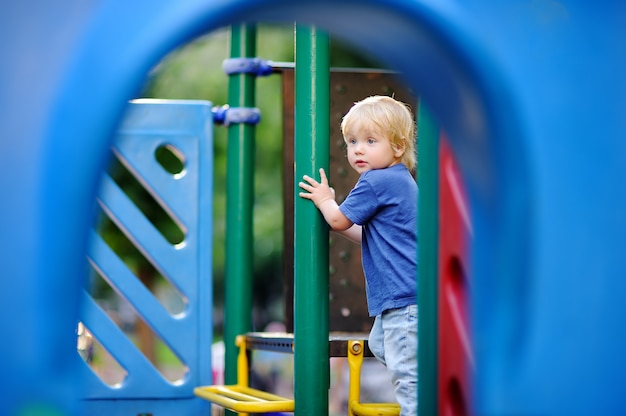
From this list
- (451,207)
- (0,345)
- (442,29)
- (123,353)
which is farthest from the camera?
(123,353)

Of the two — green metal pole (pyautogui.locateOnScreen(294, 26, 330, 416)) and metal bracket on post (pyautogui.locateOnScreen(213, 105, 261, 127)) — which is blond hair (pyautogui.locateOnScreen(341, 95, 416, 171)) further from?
metal bracket on post (pyautogui.locateOnScreen(213, 105, 261, 127))

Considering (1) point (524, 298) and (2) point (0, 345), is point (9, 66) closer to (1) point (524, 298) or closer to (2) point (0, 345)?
(2) point (0, 345)

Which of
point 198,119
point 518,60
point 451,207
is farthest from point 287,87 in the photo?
point 518,60

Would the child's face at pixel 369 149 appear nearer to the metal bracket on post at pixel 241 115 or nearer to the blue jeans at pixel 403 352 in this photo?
the blue jeans at pixel 403 352

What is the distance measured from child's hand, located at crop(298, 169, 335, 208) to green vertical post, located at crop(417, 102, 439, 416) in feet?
1.50

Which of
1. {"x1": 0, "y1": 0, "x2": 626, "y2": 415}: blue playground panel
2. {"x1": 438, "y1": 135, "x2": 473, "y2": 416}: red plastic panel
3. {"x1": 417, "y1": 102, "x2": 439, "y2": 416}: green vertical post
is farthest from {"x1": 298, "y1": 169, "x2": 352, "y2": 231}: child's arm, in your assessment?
{"x1": 0, "y1": 0, "x2": 626, "y2": 415}: blue playground panel

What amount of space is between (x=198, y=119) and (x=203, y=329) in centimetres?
82

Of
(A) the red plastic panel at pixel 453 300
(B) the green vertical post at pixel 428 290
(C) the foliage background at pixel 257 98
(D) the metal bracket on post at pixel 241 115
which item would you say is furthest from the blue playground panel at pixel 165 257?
(C) the foliage background at pixel 257 98

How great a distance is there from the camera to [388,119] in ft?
8.91

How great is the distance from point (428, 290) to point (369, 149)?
0.82 meters

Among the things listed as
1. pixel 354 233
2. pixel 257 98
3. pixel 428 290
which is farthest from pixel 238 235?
pixel 257 98

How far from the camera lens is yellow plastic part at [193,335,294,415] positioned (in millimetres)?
2744

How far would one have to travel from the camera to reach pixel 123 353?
145 inches

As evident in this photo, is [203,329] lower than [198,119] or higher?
lower
